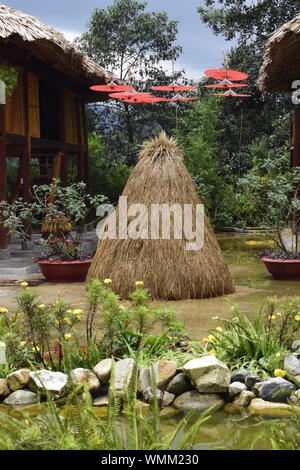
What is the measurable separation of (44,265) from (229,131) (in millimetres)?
11967

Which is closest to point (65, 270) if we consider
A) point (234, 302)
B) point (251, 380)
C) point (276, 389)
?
point (234, 302)

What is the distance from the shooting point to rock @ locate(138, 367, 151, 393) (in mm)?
3859

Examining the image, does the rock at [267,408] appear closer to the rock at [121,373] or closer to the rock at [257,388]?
the rock at [257,388]

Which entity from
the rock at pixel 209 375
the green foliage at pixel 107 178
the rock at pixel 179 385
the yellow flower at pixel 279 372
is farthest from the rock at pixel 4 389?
the green foliage at pixel 107 178

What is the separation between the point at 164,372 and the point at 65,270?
4.27m

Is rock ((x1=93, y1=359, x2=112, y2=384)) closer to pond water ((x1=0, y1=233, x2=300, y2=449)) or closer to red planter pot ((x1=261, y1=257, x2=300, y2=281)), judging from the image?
pond water ((x1=0, y1=233, x2=300, y2=449))

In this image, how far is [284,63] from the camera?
10789 millimetres

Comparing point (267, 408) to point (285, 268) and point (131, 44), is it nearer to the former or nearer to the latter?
point (285, 268)

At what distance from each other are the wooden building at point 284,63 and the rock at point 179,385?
6.85 metres

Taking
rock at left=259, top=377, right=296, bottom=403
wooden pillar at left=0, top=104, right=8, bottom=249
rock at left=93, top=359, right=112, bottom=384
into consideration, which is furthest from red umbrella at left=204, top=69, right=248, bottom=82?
rock at left=259, top=377, right=296, bottom=403

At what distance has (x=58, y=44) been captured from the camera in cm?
1080

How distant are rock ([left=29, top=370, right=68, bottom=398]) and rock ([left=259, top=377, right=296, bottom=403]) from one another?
1098mm

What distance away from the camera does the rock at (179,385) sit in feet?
12.7
